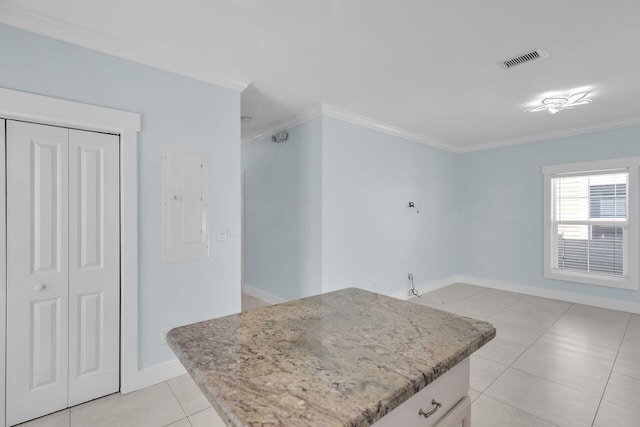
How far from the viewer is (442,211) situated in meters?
5.50

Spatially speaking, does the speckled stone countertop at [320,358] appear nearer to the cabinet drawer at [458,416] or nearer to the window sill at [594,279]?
the cabinet drawer at [458,416]

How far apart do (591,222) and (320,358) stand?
5.36 metres

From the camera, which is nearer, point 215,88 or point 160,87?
point 160,87

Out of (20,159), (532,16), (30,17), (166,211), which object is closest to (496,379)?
(532,16)

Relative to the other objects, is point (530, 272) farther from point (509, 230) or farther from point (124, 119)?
point (124, 119)

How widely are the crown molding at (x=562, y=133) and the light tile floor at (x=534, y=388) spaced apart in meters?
2.59

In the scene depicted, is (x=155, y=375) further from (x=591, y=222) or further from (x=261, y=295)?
A: (x=591, y=222)

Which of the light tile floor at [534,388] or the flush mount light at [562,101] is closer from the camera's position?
the light tile floor at [534,388]

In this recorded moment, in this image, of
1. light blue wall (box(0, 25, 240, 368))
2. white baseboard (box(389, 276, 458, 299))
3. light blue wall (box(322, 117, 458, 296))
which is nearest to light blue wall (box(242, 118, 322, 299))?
light blue wall (box(322, 117, 458, 296))

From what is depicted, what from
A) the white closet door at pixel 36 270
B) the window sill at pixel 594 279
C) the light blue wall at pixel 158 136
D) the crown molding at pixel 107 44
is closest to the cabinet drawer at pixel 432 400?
the light blue wall at pixel 158 136

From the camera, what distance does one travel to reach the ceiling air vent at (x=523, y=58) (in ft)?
7.88

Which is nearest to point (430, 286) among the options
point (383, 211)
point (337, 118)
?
point (383, 211)

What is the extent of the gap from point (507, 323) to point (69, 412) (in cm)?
435

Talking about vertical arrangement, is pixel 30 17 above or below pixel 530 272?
above
